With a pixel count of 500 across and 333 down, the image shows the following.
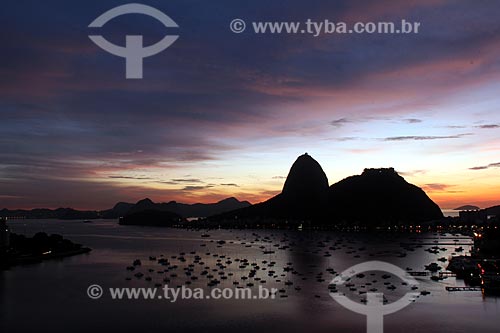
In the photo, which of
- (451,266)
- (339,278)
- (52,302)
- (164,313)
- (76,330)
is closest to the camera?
(76,330)

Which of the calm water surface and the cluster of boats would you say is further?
the cluster of boats

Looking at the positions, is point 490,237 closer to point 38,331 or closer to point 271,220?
point 38,331

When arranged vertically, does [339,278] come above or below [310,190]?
below

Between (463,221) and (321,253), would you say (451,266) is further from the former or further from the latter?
(463,221)

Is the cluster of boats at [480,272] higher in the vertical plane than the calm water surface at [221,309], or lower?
higher

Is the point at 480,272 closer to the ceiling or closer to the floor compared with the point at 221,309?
closer to the ceiling

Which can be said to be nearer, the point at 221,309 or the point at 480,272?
the point at 221,309

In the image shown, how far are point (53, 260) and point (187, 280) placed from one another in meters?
21.7

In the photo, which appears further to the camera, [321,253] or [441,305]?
[321,253]

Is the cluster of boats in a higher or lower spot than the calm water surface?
higher

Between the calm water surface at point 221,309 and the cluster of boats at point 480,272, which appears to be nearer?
the calm water surface at point 221,309

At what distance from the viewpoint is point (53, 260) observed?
5084 cm

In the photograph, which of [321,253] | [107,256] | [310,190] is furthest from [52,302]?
[310,190]

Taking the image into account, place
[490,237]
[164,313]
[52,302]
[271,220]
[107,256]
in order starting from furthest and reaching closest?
[271,220], [107,256], [490,237], [52,302], [164,313]
